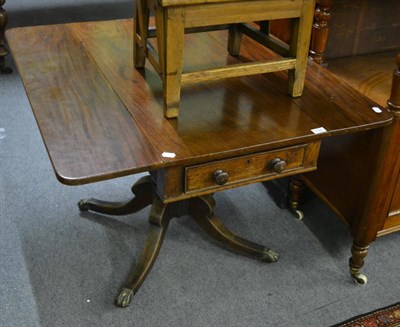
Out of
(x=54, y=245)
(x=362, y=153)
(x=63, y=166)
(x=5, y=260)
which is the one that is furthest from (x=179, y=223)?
(x=63, y=166)

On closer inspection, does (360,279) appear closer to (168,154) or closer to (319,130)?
(319,130)

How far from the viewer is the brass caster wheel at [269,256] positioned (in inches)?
67.0

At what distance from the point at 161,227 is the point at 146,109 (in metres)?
0.50

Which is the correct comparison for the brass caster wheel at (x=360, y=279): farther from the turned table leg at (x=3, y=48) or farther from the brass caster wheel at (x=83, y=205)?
the turned table leg at (x=3, y=48)

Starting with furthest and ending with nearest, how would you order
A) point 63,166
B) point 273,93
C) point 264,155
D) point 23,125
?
point 23,125 → point 273,93 → point 264,155 → point 63,166

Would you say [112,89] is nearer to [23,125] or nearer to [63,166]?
[63,166]

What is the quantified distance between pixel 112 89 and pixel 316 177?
2.49 feet

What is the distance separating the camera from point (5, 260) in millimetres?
1681

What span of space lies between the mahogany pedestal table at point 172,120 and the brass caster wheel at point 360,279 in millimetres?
556

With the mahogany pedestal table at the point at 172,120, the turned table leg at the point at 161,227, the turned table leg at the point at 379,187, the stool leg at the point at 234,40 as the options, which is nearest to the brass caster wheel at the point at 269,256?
the turned table leg at the point at 161,227

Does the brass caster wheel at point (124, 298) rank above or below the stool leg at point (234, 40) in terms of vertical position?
below

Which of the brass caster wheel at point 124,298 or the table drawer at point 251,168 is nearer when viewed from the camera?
the table drawer at point 251,168

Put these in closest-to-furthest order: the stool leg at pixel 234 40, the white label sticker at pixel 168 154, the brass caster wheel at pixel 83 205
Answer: the white label sticker at pixel 168 154 < the stool leg at pixel 234 40 < the brass caster wheel at pixel 83 205

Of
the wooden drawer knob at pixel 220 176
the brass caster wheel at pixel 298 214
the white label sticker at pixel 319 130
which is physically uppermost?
the white label sticker at pixel 319 130
